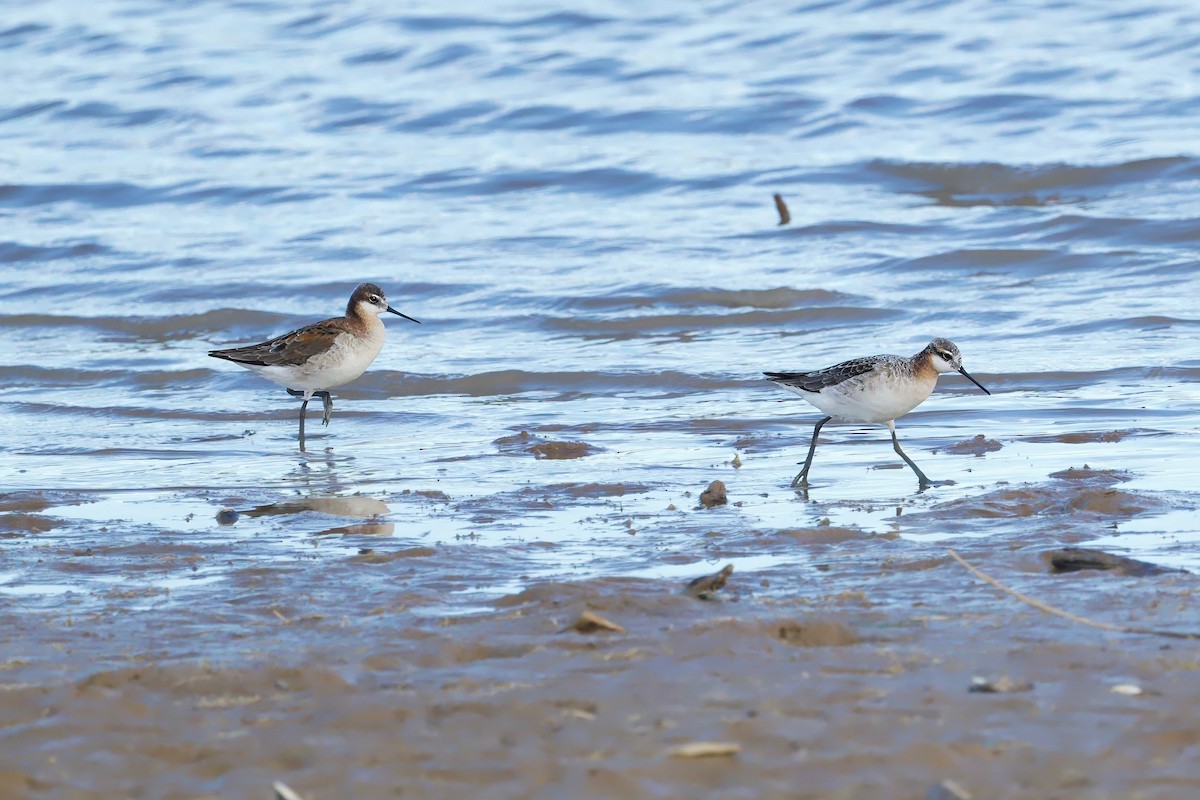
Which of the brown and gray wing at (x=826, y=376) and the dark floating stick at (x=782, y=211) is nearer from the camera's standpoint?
the brown and gray wing at (x=826, y=376)

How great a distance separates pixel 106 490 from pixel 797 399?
5.15m

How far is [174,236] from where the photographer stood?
19.5m

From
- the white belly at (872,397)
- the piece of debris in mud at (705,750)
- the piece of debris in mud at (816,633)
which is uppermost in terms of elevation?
the white belly at (872,397)

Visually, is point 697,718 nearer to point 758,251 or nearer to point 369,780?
point 369,780

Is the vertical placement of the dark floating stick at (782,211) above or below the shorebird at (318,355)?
Answer: above

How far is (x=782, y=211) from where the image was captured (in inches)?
704

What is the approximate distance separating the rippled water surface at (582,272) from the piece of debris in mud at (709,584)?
54 centimetres

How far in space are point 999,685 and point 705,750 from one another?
40.4 inches

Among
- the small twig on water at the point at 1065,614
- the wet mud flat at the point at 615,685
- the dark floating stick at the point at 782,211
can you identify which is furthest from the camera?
the dark floating stick at the point at 782,211

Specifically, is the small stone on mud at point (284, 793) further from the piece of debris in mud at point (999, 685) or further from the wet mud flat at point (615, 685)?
the piece of debris in mud at point (999, 685)

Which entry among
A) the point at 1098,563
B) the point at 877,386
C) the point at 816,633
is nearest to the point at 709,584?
the point at 816,633

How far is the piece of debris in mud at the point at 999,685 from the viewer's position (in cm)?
494

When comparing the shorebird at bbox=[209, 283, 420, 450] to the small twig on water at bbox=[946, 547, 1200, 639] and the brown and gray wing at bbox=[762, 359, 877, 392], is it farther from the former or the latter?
the small twig on water at bbox=[946, 547, 1200, 639]

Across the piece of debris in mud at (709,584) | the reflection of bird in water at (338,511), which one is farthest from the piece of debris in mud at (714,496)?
the piece of debris in mud at (709,584)
